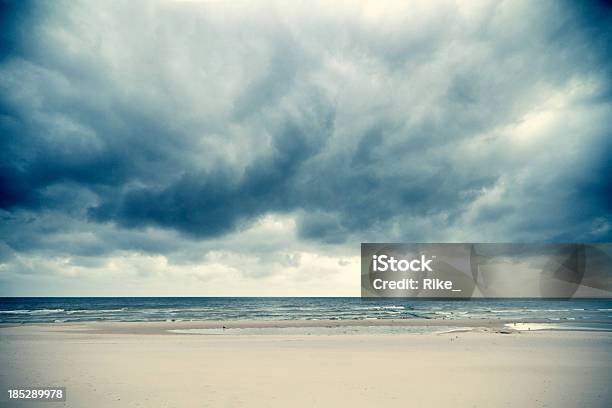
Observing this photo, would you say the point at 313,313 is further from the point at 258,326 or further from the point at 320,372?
the point at 320,372

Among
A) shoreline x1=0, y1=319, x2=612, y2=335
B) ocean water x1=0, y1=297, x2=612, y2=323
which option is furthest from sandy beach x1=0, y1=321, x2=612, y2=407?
ocean water x1=0, y1=297, x2=612, y2=323

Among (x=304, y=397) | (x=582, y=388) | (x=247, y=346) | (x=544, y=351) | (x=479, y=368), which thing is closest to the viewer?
(x=304, y=397)

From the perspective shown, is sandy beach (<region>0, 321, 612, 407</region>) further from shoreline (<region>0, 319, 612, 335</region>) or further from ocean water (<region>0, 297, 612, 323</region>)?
ocean water (<region>0, 297, 612, 323</region>)

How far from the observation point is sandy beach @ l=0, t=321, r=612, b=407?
481 inches

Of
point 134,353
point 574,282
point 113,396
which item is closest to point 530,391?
point 113,396

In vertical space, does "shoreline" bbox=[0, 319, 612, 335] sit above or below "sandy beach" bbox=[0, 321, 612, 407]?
below

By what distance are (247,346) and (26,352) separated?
468 inches

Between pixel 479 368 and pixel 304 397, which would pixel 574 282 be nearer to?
pixel 479 368

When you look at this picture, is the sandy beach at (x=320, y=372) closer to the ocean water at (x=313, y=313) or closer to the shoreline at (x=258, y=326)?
the shoreline at (x=258, y=326)

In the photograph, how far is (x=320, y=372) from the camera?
638 inches

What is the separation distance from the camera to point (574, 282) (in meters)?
126

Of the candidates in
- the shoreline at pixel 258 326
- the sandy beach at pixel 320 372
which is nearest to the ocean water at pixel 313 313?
the shoreline at pixel 258 326

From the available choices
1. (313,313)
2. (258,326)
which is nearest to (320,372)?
(258,326)

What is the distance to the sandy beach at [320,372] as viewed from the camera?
40.1 ft
